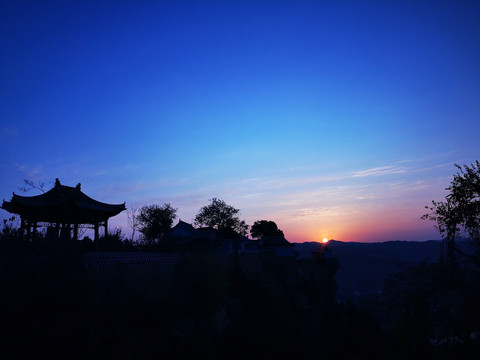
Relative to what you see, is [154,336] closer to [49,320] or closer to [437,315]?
[49,320]

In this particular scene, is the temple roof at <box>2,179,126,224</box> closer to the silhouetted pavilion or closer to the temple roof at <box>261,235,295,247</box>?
the silhouetted pavilion

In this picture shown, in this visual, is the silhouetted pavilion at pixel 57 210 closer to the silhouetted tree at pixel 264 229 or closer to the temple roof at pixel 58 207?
the temple roof at pixel 58 207

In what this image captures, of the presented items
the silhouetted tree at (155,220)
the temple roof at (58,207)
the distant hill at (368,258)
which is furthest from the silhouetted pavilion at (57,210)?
the distant hill at (368,258)

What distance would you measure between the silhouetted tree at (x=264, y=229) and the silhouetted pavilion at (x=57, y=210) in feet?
166

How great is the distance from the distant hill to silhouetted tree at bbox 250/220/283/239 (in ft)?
189

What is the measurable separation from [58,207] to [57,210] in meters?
0.33

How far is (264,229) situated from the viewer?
7044cm

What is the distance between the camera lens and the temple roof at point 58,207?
64.7ft

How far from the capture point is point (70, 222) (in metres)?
21.5

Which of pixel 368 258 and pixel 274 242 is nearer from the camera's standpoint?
pixel 274 242

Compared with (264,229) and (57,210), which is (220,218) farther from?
(57,210)

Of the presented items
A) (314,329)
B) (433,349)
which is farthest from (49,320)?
(314,329)

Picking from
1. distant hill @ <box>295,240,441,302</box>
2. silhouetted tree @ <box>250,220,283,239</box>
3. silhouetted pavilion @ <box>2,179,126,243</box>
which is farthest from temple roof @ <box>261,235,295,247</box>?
distant hill @ <box>295,240,441,302</box>

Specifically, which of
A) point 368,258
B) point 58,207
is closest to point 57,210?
point 58,207
